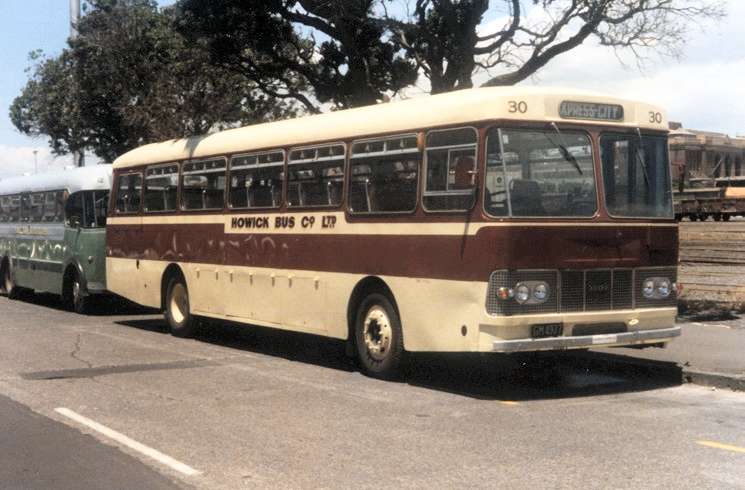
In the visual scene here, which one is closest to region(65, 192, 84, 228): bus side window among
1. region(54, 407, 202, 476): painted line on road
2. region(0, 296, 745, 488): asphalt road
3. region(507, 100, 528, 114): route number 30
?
region(0, 296, 745, 488): asphalt road

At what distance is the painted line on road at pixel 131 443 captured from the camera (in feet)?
24.0

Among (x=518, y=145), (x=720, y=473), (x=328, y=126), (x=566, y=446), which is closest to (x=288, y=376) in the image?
(x=328, y=126)

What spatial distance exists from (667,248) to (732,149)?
8387cm

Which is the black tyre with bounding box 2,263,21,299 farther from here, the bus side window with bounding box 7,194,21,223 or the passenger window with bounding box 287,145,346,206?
the passenger window with bounding box 287,145,346,206

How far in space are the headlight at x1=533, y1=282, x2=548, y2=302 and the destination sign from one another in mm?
1749

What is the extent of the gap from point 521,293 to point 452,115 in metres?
1.96

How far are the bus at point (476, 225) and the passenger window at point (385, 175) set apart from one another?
0.07 feet

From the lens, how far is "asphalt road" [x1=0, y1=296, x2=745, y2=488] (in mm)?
7113

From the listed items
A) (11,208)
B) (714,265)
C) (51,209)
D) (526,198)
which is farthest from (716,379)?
(11,208)

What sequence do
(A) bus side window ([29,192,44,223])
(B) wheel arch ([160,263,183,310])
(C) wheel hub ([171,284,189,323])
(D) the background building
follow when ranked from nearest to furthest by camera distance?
(C) wheel hub ([171,284,189,323])
(B) wheel arch ([160,263,183,310])
(A) bus side window ([29,192,44,223])
(D) the background building

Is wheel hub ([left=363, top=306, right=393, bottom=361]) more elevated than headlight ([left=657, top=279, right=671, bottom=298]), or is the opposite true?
headlight ([left=657, top=279, right=671, bottom=298])

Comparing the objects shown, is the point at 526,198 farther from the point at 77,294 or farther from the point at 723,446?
the point at 77,294

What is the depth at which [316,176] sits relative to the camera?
12.9m

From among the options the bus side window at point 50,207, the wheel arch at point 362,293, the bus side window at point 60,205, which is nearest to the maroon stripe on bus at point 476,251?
the wheel arch at point 362,293
